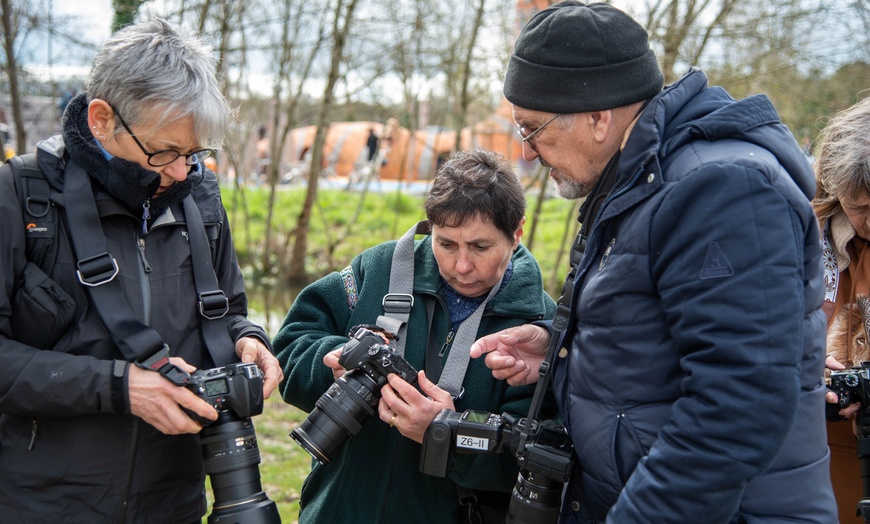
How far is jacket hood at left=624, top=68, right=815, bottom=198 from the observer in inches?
69.9

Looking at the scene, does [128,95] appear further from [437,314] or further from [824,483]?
[824,483]

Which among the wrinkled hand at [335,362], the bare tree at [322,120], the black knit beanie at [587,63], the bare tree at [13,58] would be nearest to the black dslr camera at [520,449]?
the wrinkled hand at [335,362]

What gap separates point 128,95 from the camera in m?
2.22

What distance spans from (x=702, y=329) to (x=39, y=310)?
1.63 metres

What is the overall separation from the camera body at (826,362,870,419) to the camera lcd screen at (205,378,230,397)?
5.97ft

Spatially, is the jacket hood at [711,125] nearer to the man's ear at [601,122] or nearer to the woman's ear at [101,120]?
the man's ear at [601,122]

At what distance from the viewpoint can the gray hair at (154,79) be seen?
87.4 inches

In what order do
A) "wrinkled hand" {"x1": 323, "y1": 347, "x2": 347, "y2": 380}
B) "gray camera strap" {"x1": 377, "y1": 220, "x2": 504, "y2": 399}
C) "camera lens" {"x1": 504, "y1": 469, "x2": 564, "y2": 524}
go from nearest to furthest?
"camera lens" {"x1": 504, "y1": 469, "x2": 564, "y2": 524}
"wrinkled hand" {"x1": 323, "y1": 347, "x2": 347, "y2": 380}
"gray camera strap" {"x1": 377, "y1": 220, "x2": 504, "y2": 399}

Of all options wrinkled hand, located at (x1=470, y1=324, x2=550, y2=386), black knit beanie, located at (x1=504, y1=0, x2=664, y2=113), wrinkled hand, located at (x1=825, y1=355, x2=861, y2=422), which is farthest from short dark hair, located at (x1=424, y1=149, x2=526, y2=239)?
wrinkled hand, located at (x1=825, y1=355, x2=861, y2=422)

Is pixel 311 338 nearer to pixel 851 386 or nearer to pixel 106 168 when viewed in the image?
pixel 106 168

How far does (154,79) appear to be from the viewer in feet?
7.29

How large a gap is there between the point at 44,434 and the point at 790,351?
1857 mm

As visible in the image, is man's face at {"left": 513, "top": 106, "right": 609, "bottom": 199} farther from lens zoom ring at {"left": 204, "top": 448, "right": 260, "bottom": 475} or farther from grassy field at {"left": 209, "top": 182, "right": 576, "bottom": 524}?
grassy field at {"left": 209, "top": 182, "right": 576, "bottom": 524}

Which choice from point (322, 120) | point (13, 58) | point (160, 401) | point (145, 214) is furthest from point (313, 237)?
point (160, 401)
